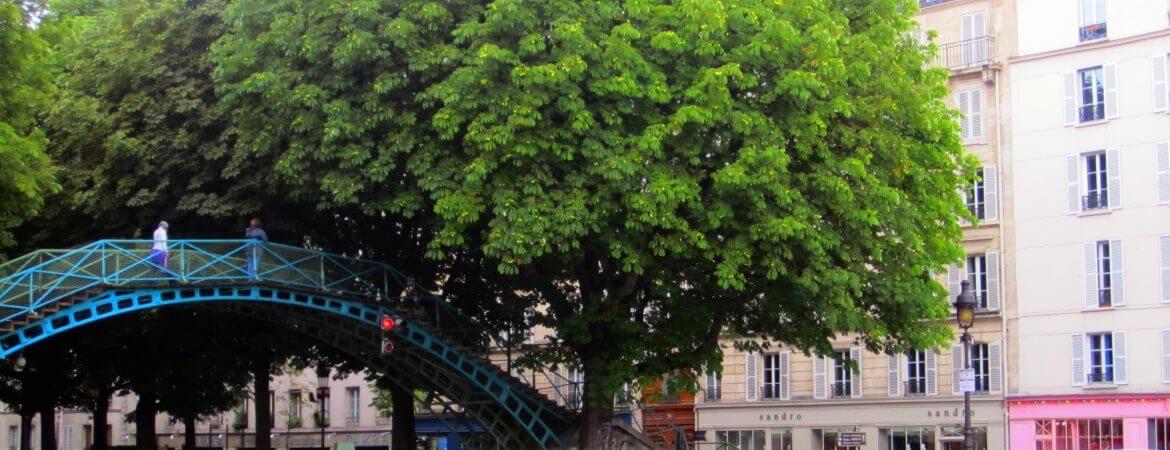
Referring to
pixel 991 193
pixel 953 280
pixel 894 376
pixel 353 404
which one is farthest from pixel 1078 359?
pixel 353 404

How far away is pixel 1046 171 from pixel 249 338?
24098 millimetres

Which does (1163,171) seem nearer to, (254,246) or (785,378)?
(785,378)

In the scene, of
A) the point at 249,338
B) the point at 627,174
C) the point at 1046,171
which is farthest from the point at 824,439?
the point at 627,174

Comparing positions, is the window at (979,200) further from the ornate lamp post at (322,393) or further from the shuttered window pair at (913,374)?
the ornate lamp post at (322,393)

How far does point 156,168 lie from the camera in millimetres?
35094

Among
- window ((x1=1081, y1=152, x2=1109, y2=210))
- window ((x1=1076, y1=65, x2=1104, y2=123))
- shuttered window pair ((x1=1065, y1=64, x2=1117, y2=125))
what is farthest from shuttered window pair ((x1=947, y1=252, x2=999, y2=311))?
window ((x1=1076, y1=65, x2=1104, y2=123))

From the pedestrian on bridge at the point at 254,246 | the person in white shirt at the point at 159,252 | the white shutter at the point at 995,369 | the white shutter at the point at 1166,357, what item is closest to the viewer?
the person in white shirt at the point at 159,252

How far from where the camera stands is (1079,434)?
46.8 meters

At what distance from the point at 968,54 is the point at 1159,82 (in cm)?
639

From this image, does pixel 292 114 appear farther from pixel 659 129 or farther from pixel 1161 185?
pixel 1161 185

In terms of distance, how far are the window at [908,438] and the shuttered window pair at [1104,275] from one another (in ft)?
22.0

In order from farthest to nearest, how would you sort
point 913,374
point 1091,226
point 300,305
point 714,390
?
point 714,390 → point 913,374 → point 1091,226 → point 300,305

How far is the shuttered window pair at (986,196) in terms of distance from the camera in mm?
48875

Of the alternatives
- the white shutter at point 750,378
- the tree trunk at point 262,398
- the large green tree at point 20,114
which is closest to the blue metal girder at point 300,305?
the large green tree at point 20,114
